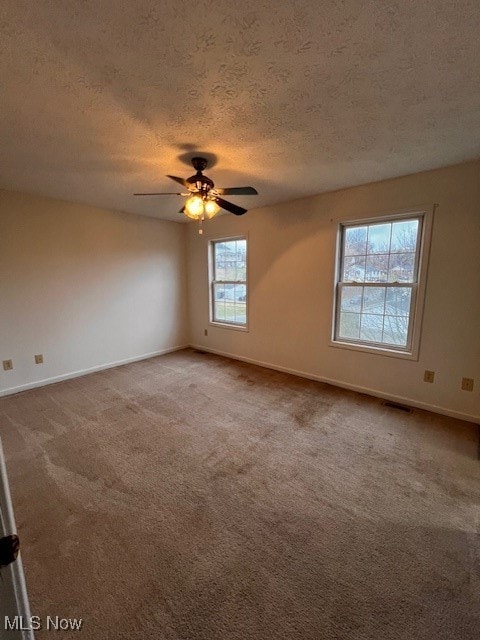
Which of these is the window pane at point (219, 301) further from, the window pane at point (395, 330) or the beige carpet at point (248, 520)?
the window pane at point (395, 330)

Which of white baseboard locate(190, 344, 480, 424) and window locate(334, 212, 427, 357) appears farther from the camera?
window locate(334, 212, 427, 357)

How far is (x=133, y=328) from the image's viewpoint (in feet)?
14.3

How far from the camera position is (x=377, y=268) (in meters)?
3.03

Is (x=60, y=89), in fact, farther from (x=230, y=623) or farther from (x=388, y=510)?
(x=388, y=510)

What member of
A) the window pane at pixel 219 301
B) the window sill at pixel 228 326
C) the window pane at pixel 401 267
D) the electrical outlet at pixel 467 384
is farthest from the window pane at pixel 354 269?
the window pane at pixel 219 301

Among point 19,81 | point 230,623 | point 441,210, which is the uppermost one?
point 19,81

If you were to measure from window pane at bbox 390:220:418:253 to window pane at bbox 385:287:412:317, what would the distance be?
0.41m

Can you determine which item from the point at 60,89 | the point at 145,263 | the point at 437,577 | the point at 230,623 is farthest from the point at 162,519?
the point at 145,263

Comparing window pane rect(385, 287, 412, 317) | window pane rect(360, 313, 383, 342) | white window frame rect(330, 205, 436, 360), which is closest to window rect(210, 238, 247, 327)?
white window frame rect(330, 205, 436, 360)

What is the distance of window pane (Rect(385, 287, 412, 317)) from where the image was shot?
287 centimetres

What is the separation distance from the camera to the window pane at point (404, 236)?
2.79m

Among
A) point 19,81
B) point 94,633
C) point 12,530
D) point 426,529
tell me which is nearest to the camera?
point 12,530

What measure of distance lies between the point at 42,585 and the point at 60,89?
2446 millimetres

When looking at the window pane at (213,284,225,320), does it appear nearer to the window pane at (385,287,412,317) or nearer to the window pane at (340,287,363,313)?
the window pane at (340,287,363,313)
